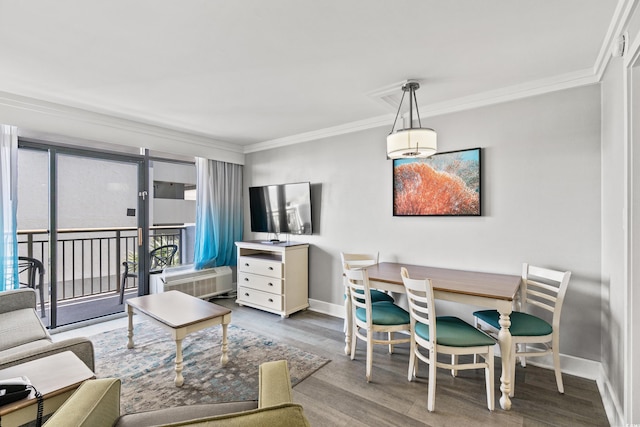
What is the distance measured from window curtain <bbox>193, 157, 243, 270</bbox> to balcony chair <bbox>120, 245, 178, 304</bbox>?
402 millimetres

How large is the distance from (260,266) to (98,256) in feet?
8.22

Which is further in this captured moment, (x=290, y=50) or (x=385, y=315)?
(x=385, y=315)

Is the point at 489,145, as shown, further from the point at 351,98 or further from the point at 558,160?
the point at 351,98

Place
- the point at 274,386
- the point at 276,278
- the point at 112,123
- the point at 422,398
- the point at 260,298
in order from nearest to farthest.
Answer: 1. the point at 274,386
2. the point at 422,398
3. the point at 112,123
4. the point at 276,278
5. the point at 260,298

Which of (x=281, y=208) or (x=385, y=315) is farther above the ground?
(x=281, y=208)

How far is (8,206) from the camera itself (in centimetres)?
288

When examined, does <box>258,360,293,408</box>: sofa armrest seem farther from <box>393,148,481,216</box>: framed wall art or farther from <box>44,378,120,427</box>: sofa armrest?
<box>393,148,481,216</box>: framed wall art

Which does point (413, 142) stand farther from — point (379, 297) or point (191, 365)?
point (191, 365)

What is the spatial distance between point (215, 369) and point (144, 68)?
2.57 m

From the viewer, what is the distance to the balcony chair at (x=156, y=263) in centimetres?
412

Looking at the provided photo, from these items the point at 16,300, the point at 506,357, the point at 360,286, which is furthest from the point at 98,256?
the point at 506,357

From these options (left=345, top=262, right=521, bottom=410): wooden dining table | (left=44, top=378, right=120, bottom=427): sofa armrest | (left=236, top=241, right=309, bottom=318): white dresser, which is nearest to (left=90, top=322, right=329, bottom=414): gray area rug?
(left=236, top=241, right=309, bottom=318): white dresser

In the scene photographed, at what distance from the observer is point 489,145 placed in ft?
9.32

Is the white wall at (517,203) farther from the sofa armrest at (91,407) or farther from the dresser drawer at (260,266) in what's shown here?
the sofa armrest at (91,407)
